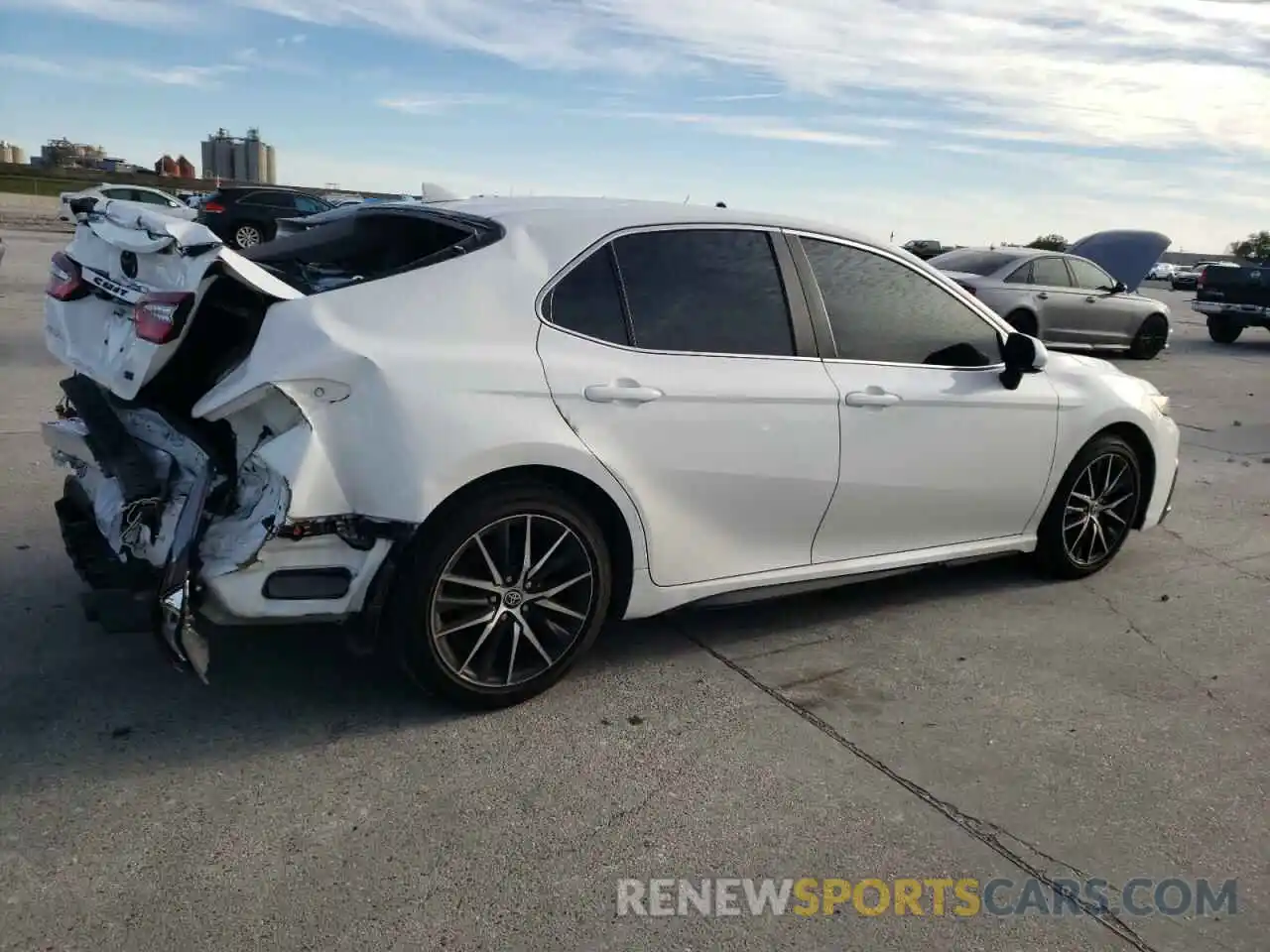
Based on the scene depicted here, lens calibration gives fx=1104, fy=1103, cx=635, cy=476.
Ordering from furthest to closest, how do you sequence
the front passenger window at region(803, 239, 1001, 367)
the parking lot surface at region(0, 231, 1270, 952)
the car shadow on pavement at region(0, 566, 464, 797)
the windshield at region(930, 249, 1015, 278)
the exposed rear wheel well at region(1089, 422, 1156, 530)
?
the windshield at region(930, 249, 1015, 278), the exposed rear wheel well at region(1089, 422, 1156, 530), the front passenger window at region(803, 239, 1001, 367), the car shadow on pavement at region(0, 566, 464, 797), the parking lot surface at region(0, 231, 1270, 952)

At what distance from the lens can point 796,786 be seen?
3.40 metres

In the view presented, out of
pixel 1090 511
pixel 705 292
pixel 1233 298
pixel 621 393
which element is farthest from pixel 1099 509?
pixel 1233 298

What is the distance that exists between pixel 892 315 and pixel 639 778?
2.26 m

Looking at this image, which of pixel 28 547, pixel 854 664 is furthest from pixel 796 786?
pixel 28 547

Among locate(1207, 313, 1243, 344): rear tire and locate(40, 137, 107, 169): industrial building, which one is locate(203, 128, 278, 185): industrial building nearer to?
locate(40, 137, 107, 169): industrial building

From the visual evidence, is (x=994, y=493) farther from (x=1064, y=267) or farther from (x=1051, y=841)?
(x=1064, y=267)

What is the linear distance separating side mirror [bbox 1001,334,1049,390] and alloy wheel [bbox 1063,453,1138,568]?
0.72 m

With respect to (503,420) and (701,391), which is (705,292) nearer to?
(701,391)

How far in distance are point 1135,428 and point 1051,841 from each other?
9.56 ft

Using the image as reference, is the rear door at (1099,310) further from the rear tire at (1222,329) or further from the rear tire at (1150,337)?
the rear tire at (1222,329)

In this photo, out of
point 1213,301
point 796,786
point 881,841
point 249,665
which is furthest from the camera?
point 1213,301

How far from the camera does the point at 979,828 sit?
3.25 m

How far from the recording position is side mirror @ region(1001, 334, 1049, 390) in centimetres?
482

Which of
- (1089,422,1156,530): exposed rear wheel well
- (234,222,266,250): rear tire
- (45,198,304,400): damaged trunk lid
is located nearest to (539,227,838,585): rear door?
(45,198,304,400): damaged trunk lid
